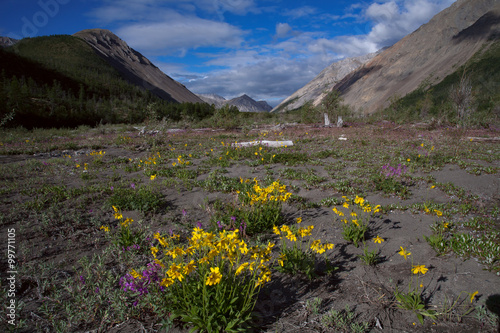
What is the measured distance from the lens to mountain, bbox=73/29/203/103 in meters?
145

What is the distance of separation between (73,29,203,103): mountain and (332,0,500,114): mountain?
10639 centimetres

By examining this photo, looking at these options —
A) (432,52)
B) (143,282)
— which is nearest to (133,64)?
(432,52)

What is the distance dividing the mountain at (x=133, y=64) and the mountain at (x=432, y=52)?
106m

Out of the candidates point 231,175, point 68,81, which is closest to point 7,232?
point 231,175

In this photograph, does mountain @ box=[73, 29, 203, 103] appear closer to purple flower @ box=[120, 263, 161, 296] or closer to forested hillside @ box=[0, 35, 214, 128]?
forested hillside @ box=[0, 35, 214, 128]

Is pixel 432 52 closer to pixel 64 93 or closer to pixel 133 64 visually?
pixel 64 93

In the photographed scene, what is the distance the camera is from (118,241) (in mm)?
3949

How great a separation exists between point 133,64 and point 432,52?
163 meters

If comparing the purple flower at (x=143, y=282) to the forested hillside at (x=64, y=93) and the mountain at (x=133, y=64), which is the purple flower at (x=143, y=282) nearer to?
the forested hillside at (x=64, y=93)

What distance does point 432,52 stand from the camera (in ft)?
304

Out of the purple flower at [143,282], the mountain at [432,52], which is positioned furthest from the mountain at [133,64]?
the purple flower at [143,282]

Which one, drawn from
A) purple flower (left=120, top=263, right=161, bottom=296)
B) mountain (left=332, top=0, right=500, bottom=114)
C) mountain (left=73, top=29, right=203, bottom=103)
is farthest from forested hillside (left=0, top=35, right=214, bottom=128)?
mountain (left=332, top=0, right=500, bottom=114)

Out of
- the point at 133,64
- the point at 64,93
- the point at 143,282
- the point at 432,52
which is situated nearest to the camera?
the point at 143,282

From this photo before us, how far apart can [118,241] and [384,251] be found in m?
4.22
